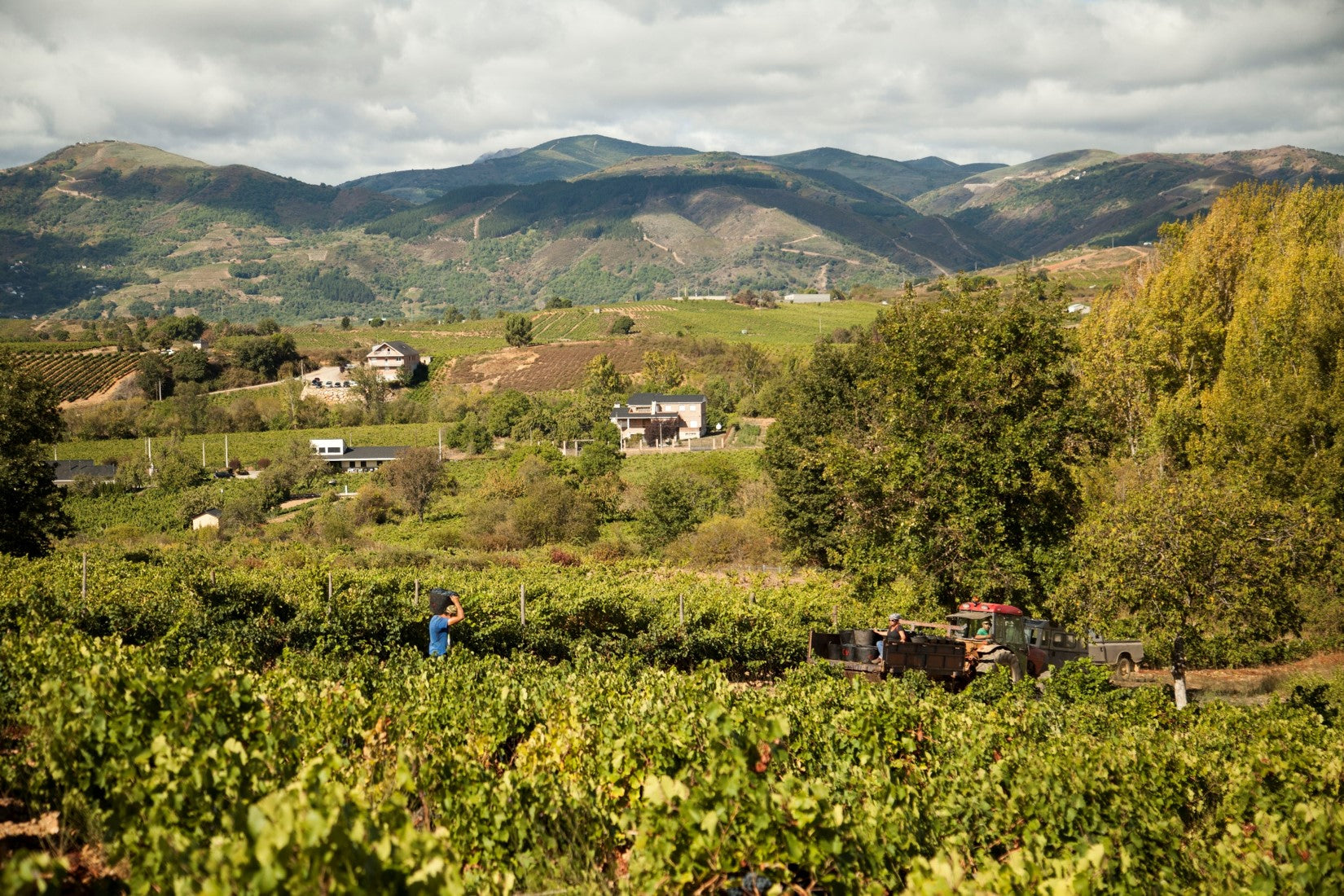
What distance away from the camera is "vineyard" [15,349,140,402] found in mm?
111625

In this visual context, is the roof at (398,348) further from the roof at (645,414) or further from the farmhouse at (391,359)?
the roof at (645,414)

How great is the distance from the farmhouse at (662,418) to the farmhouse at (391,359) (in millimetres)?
47150

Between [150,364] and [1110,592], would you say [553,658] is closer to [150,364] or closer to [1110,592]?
[1110,592]

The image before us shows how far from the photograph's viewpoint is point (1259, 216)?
39156mm

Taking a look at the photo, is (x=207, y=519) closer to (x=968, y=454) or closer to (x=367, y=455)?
(x=367, y=455)

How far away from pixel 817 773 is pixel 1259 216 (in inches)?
1635

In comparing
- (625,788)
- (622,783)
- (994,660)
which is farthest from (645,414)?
(625,788)

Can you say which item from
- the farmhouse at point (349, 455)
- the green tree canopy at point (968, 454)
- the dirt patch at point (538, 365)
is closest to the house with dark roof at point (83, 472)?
the farmhouse at point (349, 455)

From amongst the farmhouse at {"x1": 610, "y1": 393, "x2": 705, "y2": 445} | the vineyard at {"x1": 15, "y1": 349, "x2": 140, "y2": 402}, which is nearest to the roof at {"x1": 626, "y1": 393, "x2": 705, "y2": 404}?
the farmhouse at {"x1": 610, "y1": 393, "x2": 705, "y2": 445}

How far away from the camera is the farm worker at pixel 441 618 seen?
13.3 m

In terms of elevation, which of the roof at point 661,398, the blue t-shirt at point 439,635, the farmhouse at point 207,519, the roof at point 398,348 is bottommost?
the farmhouse at point 207,519

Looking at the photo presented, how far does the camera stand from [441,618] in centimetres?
1342

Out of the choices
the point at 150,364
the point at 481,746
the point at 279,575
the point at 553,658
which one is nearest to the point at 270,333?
the point at 150,364

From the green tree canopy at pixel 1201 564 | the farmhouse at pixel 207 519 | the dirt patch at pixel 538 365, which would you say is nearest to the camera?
the green tree canopy at pixel 1201 564
